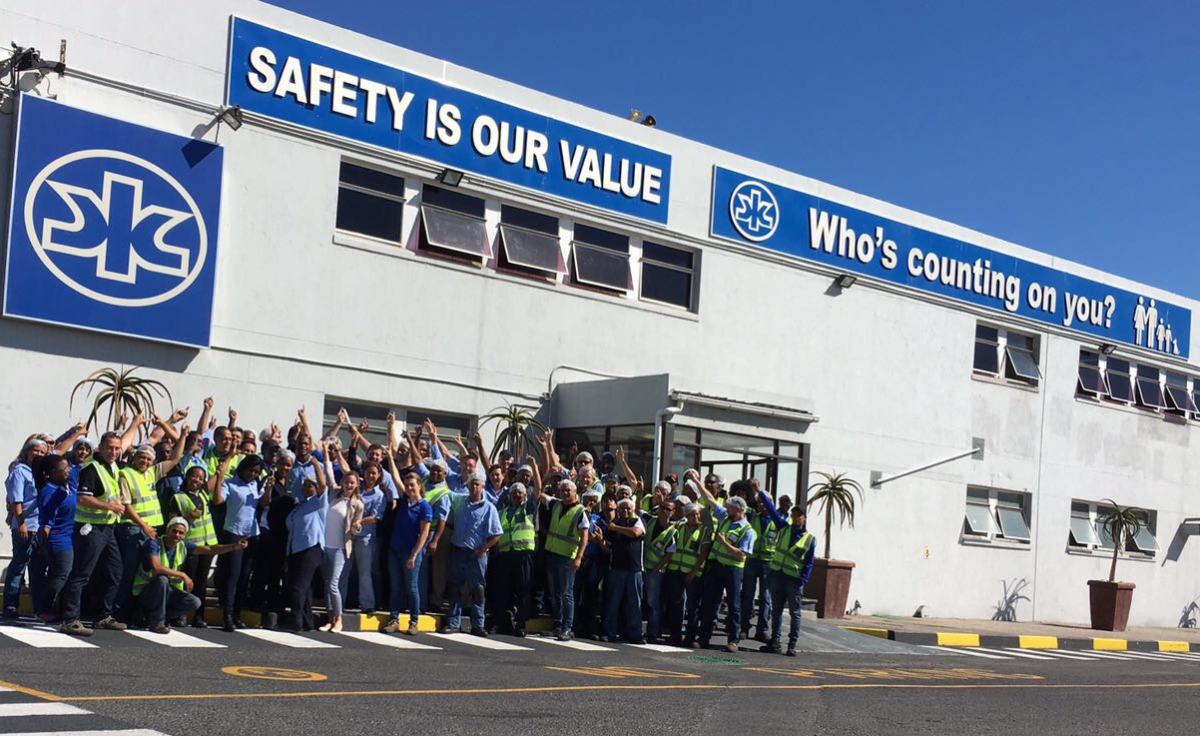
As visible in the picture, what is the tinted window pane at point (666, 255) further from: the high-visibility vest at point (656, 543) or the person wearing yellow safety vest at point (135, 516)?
the person wearing yellow safety vest at point (135, 516)

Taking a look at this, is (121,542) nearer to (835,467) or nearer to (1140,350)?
(835,467)

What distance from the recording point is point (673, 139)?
24047mm

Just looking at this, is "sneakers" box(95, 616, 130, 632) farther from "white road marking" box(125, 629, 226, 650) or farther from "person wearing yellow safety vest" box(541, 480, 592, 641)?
"person wearing yellow safety vest" box(541, 480, 592, 641)

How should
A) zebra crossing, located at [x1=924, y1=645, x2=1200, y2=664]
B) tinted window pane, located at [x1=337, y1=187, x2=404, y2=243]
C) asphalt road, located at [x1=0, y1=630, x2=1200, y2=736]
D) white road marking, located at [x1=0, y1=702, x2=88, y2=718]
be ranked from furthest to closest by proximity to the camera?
1. zebra crossing, located at [x1=924, y1=645, x2=1200, y2=664]
2. tinted window pane, located at [x1=337, y1=187, x2=404, y2=243]
3. asphalt road, located at [x1=0, y1=630, x2=1200, y2=736]
4. white road marking, located at [x1=0, y1=702, x2=88, y2=718]

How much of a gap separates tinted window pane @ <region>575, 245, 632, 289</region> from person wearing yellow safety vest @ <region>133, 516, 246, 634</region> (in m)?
10.5

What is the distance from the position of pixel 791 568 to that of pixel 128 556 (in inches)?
315

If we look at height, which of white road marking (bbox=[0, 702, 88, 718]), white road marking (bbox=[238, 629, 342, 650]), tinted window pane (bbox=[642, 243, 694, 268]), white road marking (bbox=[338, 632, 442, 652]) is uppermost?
tinted window pane (bbox=[642, 243, 694, 268])

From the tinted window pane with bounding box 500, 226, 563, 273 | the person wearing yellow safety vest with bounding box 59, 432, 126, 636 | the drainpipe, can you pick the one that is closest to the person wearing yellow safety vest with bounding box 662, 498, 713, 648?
the drainpipe

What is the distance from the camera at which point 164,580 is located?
13133 mm

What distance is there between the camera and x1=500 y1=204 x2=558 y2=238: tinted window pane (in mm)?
21828

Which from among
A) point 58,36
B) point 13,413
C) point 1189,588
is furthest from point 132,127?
point 1189,588

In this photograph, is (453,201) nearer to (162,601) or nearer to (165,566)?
(165,566)

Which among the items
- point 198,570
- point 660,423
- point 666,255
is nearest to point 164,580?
point 198,570

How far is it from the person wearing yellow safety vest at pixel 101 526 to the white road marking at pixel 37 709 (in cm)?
448
